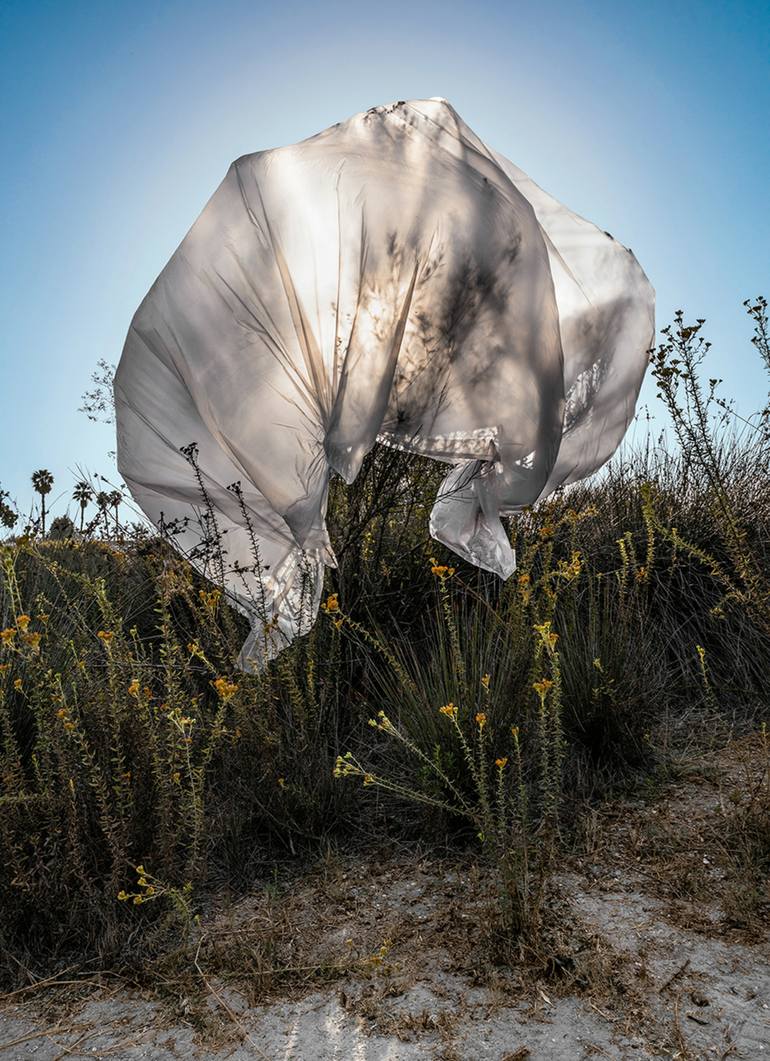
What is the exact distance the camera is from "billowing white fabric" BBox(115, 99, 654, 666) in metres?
2.77

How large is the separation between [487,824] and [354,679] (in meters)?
1.45

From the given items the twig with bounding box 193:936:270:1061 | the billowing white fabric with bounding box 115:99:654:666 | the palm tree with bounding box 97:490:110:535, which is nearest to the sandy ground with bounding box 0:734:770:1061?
the twig with bounding box 193:936:270:1061

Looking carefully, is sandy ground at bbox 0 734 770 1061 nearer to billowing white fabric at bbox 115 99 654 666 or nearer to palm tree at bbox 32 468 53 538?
billowing white fabric at bbox 115 99 654 666

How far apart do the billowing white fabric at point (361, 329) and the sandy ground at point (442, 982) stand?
38.2 inches

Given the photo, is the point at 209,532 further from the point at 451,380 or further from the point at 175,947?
the point at 175,947

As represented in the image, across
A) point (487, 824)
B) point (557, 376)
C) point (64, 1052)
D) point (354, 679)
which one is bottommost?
point (64, 1052)

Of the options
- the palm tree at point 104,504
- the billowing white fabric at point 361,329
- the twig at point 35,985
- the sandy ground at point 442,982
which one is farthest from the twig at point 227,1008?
the palm tree at point 104,504

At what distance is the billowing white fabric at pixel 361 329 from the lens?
2771 mm

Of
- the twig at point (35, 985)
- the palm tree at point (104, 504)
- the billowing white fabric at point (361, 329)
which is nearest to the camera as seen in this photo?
the twig at point (35, 985)

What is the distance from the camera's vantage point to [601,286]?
11.7 ft

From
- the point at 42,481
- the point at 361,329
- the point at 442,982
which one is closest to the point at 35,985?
the point at 442,982

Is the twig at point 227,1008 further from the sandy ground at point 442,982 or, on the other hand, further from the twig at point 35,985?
the twig at point 35,985

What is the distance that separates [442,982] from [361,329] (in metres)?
1.97

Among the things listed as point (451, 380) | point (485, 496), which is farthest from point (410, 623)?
point (451, 380)
